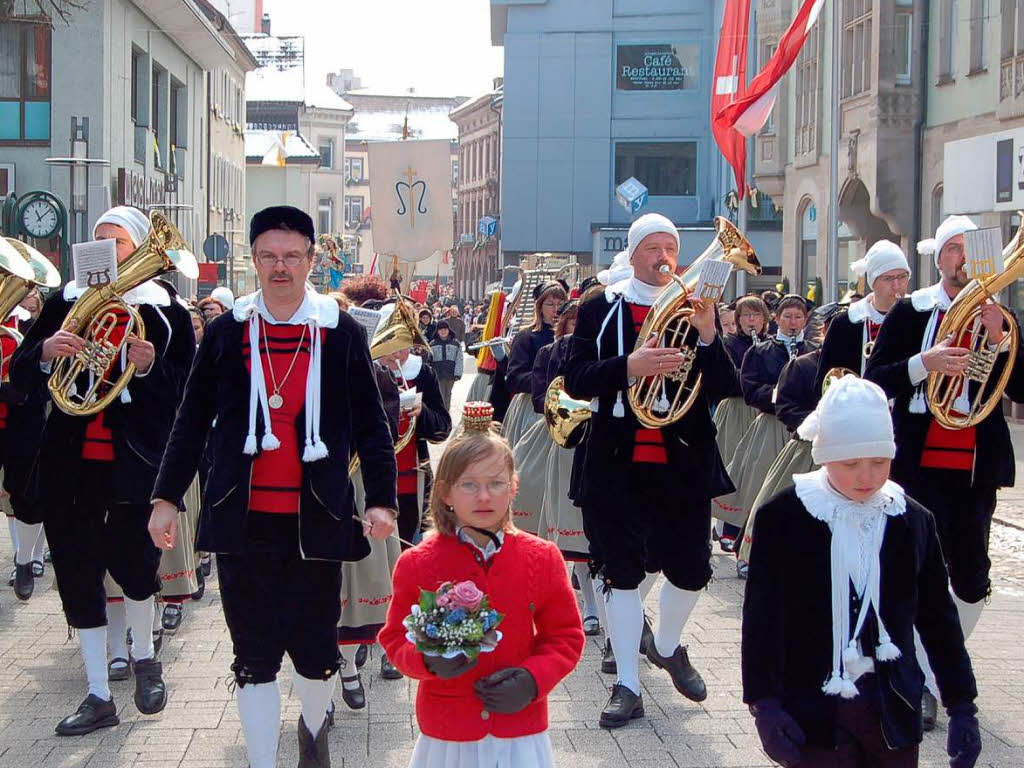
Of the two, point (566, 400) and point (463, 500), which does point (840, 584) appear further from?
point (566, 400)

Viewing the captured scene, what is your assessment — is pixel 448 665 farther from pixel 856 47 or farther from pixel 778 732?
pixel 856 47

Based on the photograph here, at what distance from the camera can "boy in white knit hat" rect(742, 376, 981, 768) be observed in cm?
378

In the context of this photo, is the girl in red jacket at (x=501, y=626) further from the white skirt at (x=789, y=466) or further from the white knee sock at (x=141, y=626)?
the white skirt at (x=789, y=466)

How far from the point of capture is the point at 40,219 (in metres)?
23.6

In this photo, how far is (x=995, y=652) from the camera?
7.39 meters

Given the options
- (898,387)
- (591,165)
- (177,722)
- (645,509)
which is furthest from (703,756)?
(591,165)

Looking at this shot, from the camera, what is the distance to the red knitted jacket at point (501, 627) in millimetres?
3779

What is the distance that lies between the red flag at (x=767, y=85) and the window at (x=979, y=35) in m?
2.99

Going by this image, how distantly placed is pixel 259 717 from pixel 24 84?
85.2 feet

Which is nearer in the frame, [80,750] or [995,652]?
[80,750]

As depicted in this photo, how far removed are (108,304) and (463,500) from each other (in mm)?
2689

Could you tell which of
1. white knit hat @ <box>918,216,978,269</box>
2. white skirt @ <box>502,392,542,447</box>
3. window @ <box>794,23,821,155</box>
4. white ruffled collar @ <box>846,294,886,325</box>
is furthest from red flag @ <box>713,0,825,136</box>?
white knit hat @ <box>918,216,978,269</box>

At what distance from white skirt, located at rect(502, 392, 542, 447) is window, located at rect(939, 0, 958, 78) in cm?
1483

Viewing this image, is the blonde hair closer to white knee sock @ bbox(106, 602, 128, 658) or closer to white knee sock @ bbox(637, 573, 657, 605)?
white knee sock @ bbox(637, 573, 657, 605)
